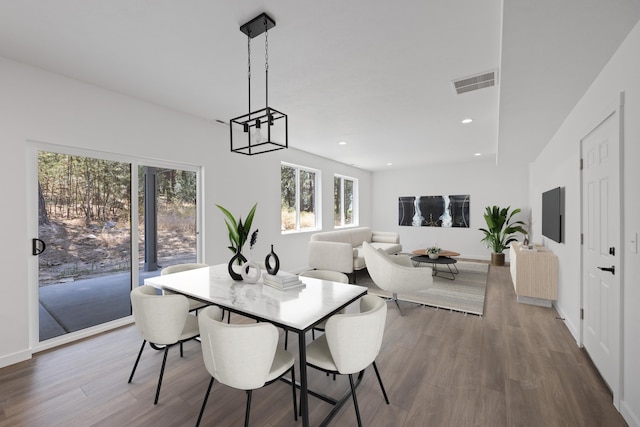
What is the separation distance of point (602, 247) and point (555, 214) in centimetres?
148

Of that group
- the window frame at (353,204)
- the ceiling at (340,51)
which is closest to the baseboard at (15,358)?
the ceiling at (340,51)

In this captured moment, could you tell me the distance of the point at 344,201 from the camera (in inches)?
309

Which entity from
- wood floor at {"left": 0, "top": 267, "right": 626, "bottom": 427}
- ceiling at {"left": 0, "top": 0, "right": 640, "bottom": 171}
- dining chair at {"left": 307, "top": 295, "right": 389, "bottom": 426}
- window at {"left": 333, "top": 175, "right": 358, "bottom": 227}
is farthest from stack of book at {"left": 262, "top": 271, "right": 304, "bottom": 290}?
window at {"left": 333, "top": 175, "right": 358, "bottom": 227}

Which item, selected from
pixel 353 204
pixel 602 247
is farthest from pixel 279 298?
pixel 353 204

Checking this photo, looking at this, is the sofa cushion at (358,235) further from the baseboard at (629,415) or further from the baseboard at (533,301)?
the baseboard at (629,415)

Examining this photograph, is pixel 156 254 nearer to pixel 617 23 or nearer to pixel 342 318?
pixel 342 318

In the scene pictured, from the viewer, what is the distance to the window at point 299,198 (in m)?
5.74

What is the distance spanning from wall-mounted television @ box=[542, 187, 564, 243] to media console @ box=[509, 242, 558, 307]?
30 cm

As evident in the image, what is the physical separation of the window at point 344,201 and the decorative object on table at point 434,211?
1.50 m

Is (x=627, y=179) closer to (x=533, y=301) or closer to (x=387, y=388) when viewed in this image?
(x=387, y=388)

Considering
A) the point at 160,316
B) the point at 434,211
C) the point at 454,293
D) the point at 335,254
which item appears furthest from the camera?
the point at 434,211

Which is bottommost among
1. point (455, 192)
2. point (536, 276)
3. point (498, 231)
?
point (536, 276)

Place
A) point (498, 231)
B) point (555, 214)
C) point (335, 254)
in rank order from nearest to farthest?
point (555, 214) → point (335, 254) → point (498, 231)

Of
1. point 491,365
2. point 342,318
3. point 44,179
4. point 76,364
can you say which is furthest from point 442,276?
point 44,179
